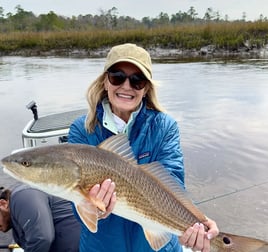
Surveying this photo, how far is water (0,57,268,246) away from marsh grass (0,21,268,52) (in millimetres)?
11334

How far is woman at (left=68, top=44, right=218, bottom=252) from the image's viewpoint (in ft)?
9.05

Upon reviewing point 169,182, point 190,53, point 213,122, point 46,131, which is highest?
point 169,182

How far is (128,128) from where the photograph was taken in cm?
282

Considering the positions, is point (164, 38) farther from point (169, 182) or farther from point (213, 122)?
point (169, 182)

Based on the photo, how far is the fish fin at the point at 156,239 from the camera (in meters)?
2.61

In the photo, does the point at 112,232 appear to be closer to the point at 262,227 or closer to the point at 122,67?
the point at 122,67

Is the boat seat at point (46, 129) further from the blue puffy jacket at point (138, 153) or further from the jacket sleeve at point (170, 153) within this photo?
the jacket sleeve at point (170, 153)

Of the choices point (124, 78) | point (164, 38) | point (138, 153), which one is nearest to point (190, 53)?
point (164, 38)

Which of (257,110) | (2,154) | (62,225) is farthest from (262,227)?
(257,110)

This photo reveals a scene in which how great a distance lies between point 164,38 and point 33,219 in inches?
1367

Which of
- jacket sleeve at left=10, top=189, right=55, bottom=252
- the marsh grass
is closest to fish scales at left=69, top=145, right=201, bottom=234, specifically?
jacket sleeve at left=10, top=189, right=55, bottom=252

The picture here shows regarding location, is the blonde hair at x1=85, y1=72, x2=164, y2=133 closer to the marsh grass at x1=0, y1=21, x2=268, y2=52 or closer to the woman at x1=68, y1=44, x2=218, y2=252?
the woman at x1=68, y1=44, x2=218, y2=252

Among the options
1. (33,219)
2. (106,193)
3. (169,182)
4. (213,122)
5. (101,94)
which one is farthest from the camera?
(213,122)

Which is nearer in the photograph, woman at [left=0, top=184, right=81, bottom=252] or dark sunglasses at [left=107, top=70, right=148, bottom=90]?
dark sunglasses at [left=107, top=70, right=148, bottom=90]
